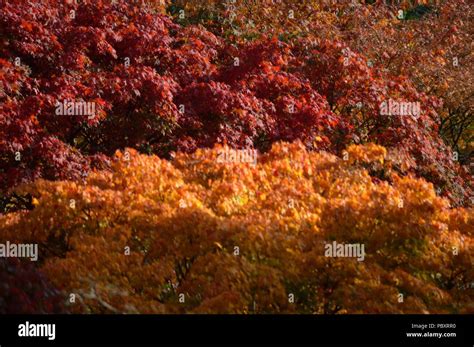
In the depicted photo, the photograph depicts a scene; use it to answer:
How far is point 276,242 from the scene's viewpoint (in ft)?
26.2

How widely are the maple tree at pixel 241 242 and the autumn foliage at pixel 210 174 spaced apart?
0.02 meters

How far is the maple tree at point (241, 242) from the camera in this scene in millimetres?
7750

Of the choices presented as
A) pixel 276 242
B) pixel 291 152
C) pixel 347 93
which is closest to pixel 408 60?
pixel 347 93

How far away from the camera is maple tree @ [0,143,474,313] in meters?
7.75

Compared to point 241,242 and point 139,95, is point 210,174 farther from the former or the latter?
point 139,95

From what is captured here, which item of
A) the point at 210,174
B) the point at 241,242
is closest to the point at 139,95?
the point at 210,174

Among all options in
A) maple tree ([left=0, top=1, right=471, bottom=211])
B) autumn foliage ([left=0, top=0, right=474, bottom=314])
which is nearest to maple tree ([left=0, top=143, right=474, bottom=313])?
autumn foliage ([left=0, top=0, right=474, bottom=314])

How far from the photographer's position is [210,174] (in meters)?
10.1

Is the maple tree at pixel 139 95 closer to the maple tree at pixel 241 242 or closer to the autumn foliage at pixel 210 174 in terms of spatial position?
the autumn foliage at pixel 210 174

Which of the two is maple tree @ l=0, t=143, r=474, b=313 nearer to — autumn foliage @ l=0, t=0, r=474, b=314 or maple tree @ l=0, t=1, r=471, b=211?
autumn foliage @ l=0, t=0, r=474, b=314

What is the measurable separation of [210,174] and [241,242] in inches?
88.8

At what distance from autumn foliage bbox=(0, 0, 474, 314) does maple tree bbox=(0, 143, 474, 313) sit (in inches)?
0.8

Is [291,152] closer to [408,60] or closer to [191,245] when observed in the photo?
[191,245]
